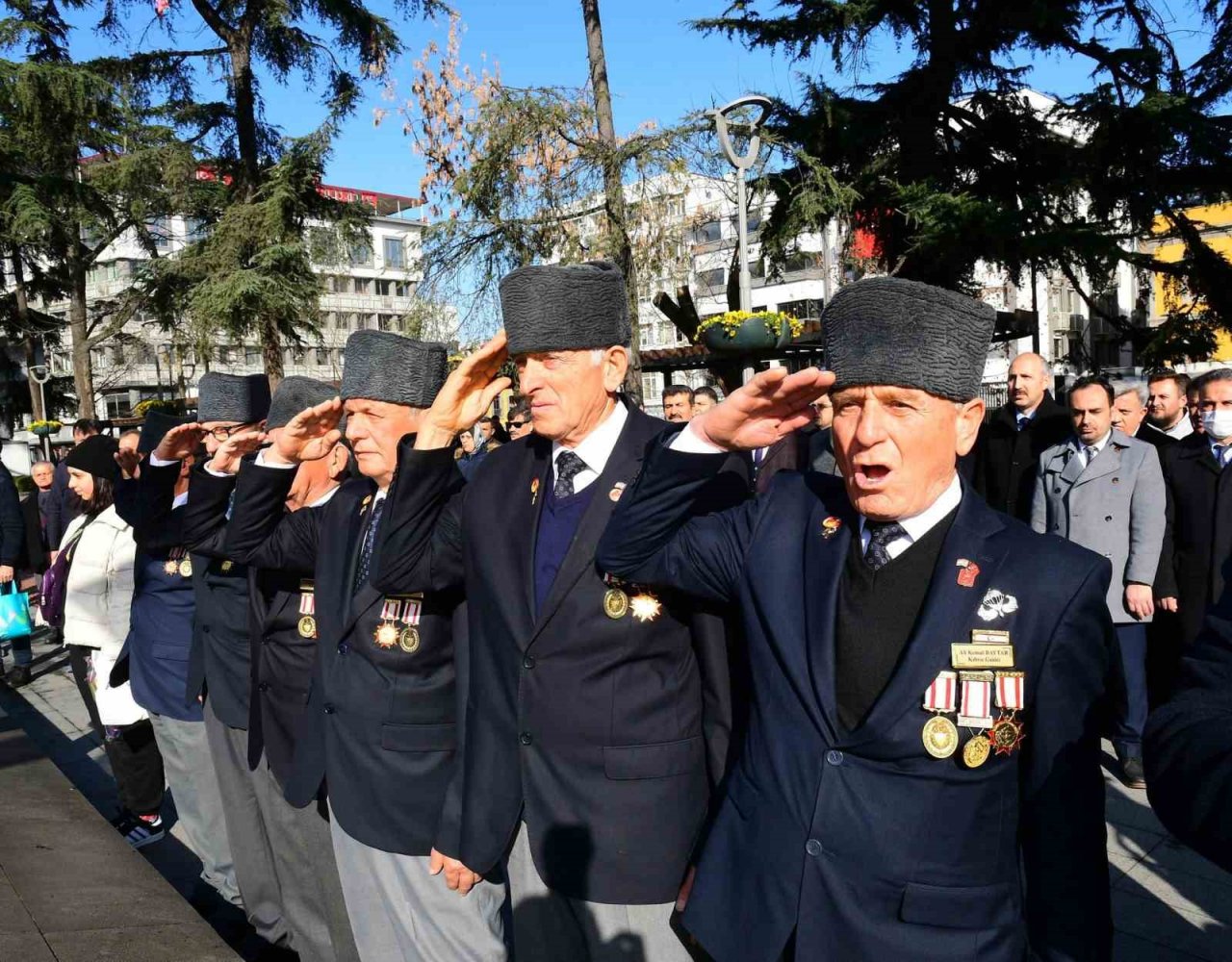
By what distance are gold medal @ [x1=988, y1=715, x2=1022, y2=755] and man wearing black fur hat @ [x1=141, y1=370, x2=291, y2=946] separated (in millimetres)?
3051

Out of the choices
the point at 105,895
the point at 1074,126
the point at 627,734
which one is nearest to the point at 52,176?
the point at 1074,126

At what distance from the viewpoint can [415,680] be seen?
9.89ft

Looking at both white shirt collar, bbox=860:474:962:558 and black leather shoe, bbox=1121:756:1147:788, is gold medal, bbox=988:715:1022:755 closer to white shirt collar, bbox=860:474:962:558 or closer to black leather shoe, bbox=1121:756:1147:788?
white shirt collar, bbox=860:474:962:558

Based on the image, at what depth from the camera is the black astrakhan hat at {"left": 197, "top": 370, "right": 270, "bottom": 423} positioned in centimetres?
423

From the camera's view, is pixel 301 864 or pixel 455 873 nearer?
pixel 455 873

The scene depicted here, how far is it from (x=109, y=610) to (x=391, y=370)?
319 centimetres

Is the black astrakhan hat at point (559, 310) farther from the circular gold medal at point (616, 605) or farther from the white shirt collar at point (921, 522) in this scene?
the white shirt collar at point (921, 522)

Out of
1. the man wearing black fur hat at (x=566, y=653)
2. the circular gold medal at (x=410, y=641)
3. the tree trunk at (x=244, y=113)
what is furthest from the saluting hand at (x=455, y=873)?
the tree trunk at (x=244, y=113)

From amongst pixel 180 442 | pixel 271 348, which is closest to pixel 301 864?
pixel 180 442

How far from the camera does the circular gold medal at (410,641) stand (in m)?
3.00

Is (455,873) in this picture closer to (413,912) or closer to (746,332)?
(413,912)

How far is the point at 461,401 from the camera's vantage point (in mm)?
2834

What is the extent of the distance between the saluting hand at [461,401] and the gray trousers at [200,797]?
2.48m

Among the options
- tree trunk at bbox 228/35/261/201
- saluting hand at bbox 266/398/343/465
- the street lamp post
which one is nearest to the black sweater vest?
saluting hand at bbox 266/398/343/465
